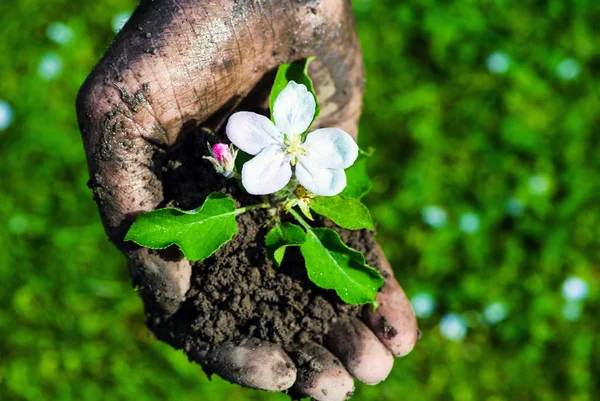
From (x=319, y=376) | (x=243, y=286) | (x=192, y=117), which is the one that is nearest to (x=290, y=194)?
(x=243, y=286)

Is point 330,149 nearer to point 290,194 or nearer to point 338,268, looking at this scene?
point 290,194

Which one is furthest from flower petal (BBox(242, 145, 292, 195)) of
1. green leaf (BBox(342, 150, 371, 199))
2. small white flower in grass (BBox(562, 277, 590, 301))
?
small white flower in grass (BBox(562, 277, 590, 301))

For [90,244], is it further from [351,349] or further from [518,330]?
[518,330]

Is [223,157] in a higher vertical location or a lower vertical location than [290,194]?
higher

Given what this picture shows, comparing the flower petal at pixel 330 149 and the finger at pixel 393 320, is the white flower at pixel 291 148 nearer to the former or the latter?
the flower petal at pixel 330 149

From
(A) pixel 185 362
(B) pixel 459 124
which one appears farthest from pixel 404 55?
(A) pixel 185 362

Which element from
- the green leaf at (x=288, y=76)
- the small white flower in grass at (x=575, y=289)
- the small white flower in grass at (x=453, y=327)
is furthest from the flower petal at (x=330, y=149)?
the small white flower in grass at (x=575, y=289)
